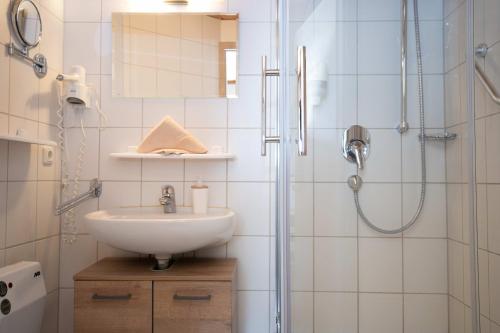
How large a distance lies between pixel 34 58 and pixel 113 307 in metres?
1.13

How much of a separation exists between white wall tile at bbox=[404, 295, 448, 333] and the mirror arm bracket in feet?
5.57

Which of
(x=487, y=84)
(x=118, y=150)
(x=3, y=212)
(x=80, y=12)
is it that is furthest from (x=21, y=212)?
(x=487, y=84)

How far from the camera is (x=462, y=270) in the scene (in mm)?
871

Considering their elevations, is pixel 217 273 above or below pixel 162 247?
below

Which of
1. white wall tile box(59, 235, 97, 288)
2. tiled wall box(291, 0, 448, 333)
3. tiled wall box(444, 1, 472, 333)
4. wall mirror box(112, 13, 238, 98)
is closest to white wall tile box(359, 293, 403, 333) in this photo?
tiled wall box(291, 0, 448, 333)

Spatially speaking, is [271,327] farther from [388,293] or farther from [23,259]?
[23,259]

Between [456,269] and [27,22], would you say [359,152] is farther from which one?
[27,22]

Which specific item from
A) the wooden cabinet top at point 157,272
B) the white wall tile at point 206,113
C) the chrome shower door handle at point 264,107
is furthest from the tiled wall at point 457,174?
the white wall tile at point 206,113

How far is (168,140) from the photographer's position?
1.42 metres

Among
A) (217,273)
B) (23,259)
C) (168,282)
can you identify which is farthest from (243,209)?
(23,259)

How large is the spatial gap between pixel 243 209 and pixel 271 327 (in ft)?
1.93

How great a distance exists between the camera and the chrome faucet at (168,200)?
147 cm

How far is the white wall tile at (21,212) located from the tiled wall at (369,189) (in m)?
1.14

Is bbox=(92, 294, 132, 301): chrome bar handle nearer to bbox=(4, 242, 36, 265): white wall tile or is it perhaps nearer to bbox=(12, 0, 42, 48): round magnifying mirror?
bbox=(4, 242, 36, 265): white wall tile
